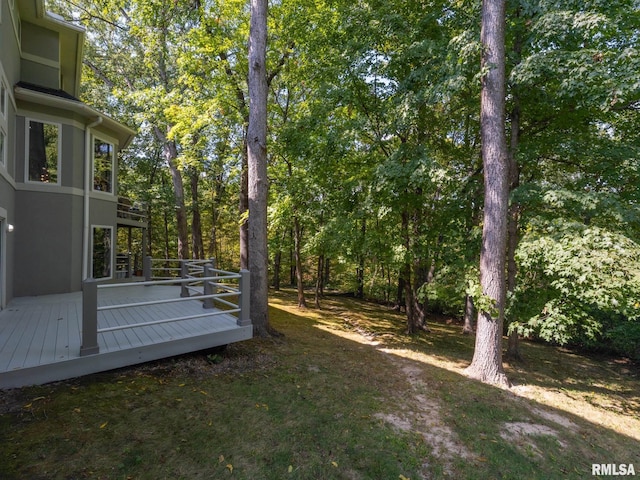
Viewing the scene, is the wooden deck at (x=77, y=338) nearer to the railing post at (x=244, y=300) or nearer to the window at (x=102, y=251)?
the railing post at (x=244, y=300)

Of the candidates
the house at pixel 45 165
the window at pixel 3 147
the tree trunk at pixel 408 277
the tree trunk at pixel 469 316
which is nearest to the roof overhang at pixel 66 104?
the house at pixel 45 165

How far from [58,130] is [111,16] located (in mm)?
9123

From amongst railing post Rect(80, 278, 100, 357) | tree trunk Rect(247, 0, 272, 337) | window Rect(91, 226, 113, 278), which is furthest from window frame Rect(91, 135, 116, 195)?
railing post Rect(80, 278, 100, 357)

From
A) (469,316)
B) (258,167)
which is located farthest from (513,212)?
(258,167)

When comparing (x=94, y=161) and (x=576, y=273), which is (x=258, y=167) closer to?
(x=94, y=161)

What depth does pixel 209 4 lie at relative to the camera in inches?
402

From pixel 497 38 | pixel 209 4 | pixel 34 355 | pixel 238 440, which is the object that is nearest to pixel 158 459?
pixel 238 440

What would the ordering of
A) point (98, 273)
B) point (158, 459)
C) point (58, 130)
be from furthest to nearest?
1. point (98, 273)
2. point (58, 130)
3. point (158, 459)

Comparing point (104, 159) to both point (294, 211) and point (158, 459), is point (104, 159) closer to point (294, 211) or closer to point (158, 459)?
point (294, 211)

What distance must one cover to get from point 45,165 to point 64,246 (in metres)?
2.21

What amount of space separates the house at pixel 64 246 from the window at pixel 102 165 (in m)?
0.03

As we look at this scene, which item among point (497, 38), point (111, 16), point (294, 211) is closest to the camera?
point (497, 38)

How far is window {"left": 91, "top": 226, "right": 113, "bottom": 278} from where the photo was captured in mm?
9180

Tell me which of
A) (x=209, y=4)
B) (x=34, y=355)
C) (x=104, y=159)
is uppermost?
(x=209, y=4)
